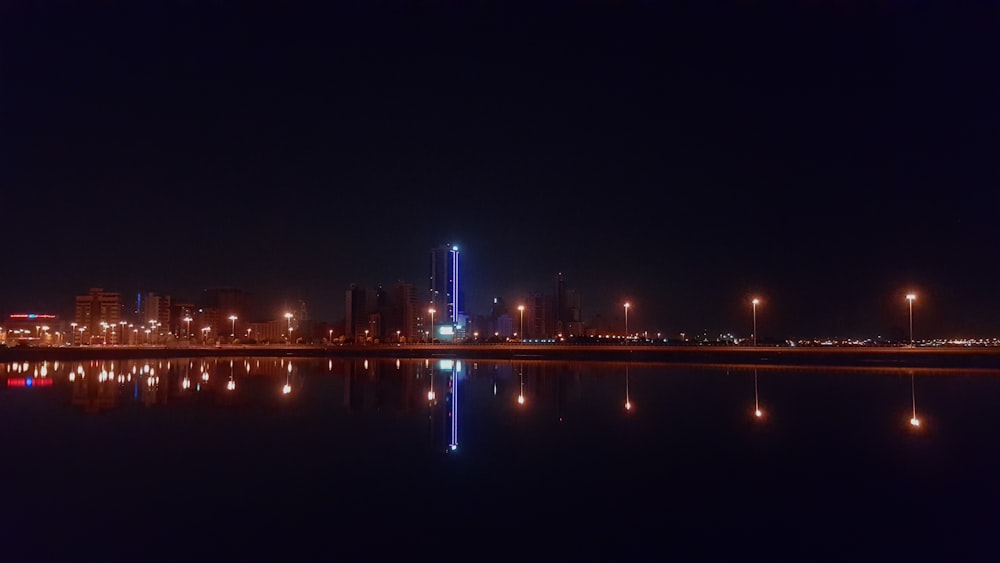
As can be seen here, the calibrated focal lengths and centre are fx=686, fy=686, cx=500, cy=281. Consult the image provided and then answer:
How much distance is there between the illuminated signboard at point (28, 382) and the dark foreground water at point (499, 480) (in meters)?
10.4

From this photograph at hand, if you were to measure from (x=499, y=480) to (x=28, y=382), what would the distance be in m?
28.5

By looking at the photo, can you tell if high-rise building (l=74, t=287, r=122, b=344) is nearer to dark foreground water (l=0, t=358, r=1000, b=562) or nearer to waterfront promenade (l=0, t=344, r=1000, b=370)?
waterfront promenade (l=0, t=344, r=1000, b=370)

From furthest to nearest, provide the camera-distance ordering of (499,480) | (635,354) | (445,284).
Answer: (445,284) → (635,354) → (499,480)

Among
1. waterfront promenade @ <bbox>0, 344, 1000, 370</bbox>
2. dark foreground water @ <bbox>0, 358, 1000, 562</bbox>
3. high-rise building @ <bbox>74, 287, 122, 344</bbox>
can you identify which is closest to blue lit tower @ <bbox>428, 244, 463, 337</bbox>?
waterfront promenade @ <bbox>0, 344, 1000, 370</bbox>

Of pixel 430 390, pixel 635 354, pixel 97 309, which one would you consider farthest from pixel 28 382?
pixel 97 309

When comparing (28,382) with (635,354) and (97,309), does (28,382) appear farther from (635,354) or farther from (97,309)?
(97,309)

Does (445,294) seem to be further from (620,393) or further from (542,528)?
(542,528)

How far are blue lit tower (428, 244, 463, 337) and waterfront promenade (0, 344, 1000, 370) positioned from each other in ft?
143

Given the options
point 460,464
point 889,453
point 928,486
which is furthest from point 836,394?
point 460,464

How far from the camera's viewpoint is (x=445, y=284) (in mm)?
108938

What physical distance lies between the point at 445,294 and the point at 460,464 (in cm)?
9772

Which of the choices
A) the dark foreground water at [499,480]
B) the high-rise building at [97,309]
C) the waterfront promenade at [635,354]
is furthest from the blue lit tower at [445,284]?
the dark foreground water at [499,480]

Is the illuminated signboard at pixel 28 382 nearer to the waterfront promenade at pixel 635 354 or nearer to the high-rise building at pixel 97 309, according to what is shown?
the waterfront promenade at pixel 635 354

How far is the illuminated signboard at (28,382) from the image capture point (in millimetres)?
28320
